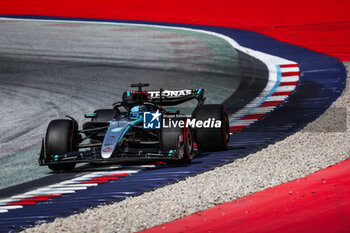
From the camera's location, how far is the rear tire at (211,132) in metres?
10.1

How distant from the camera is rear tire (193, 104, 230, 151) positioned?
10.1 meters

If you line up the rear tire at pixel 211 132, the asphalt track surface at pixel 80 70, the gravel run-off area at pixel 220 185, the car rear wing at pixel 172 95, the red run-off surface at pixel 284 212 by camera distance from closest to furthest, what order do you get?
the red run-off surface at pixel 284 212 → the gravel run-off area at pixel 220 185 → the rear tire at pixel 211 132 → the car rear wing at pixel 172 95 → the asphalt track surface at pixel 80 70

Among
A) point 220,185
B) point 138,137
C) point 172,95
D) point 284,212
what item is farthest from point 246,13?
point 284,212

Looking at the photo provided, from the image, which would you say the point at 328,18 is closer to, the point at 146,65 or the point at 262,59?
the point at 262,59

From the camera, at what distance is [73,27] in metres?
29.6

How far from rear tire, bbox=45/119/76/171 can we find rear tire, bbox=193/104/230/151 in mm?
1920

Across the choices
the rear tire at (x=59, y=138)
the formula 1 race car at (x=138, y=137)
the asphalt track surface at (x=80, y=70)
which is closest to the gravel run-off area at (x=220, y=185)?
the formula 1 race car at (x=138, y=137)

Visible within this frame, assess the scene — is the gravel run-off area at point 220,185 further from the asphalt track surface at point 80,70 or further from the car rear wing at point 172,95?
the asphalt track surface at point 80,70

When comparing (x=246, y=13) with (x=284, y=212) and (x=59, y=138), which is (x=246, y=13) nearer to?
(x=59, y=138)

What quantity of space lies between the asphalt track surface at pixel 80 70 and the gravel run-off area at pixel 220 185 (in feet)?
9.59

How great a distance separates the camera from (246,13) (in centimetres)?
3100

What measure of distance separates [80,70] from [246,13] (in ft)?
41.6

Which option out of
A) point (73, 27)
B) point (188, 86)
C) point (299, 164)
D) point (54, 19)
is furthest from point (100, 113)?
point (54, 19)

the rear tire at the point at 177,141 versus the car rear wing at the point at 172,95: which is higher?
the car rear wing at the point at 172,95
